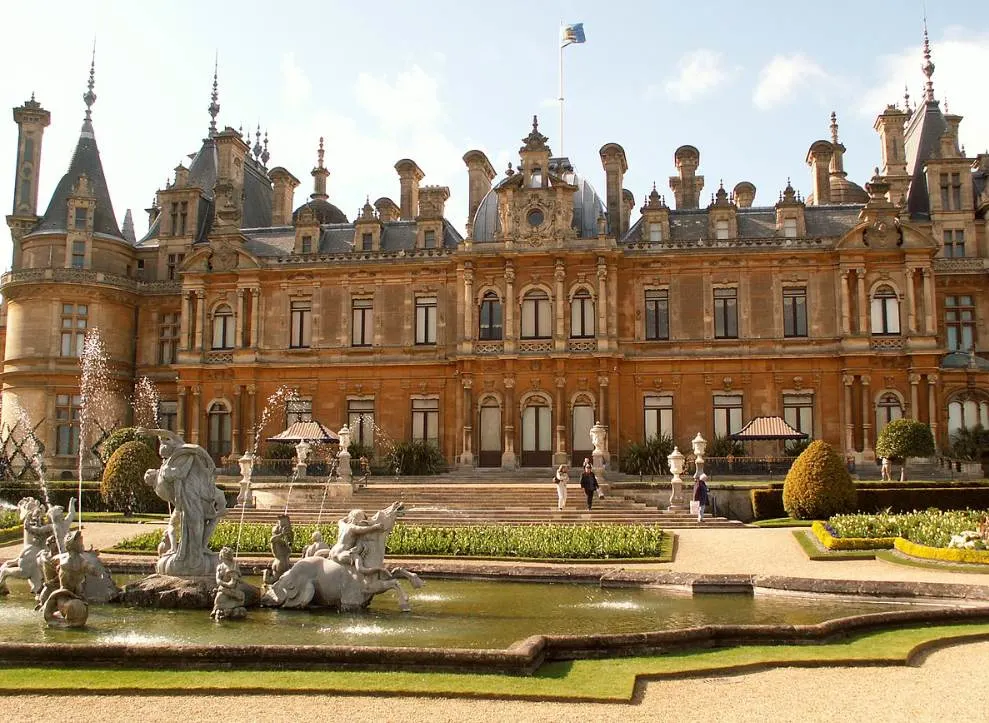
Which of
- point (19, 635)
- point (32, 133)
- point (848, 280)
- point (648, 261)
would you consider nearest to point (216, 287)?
point (32, 133)

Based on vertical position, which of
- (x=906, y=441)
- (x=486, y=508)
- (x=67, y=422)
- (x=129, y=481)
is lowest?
(x=486, y=508)

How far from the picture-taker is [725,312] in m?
38.5

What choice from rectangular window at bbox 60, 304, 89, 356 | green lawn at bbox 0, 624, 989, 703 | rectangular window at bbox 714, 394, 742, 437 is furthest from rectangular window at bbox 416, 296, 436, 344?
green lawn at bbox 0, 624, 989, 703

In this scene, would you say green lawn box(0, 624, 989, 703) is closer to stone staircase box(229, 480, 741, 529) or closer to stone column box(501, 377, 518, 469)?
stone staircase box(229, 480, 741, 529)

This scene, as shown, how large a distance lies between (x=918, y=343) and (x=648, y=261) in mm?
10702

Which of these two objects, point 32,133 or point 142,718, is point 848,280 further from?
point 32,133

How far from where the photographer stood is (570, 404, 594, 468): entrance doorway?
3762 cm

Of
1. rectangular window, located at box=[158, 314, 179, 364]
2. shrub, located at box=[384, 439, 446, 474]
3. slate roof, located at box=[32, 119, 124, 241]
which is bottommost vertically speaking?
shrub, located at box=[384, 439, 446, 474]

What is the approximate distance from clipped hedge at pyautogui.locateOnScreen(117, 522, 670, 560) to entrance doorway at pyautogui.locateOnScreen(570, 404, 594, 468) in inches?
611

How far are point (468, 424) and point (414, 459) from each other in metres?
2.58

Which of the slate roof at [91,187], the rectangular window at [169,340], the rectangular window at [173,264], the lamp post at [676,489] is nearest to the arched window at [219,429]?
the rectangular window at [169,340]

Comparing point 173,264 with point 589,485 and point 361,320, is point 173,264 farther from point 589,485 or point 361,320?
point 589,485

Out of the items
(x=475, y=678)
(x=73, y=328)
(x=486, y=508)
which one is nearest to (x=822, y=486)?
(x=486, y=508)

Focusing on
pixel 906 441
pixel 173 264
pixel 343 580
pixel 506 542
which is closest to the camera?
pixel 343 580
